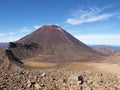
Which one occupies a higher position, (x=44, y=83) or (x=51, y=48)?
(x=51, y=48)

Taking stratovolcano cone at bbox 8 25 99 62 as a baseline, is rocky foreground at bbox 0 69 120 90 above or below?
below

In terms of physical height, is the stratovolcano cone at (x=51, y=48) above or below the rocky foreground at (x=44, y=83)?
above

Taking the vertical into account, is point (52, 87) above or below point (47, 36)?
below

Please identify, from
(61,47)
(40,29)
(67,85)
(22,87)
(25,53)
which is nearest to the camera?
(22,87)

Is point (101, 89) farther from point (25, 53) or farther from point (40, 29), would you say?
point (40, 29)

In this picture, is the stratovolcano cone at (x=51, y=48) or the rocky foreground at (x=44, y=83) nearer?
the rocky foreground at (x=44, y=83)

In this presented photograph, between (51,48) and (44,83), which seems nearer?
(44,83)

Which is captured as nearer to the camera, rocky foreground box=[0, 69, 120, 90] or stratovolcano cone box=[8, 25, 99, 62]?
rocky foreground box=[0, 69, 120, 90]

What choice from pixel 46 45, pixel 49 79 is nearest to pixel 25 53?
pixel 46 45
